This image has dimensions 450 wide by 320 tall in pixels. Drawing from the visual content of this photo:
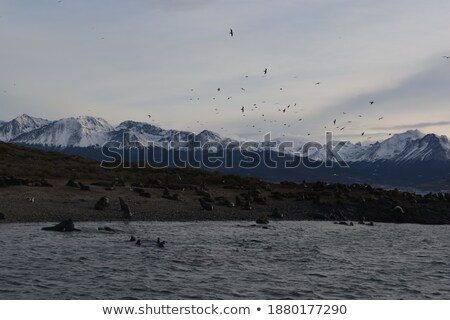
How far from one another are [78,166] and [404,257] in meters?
49.6

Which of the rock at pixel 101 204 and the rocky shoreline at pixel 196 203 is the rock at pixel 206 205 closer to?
the rocky shoreline at pixel 196 203

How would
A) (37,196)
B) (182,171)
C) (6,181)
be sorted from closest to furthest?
(37,196) → (6,181) → (182,171)

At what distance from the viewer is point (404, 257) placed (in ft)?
110

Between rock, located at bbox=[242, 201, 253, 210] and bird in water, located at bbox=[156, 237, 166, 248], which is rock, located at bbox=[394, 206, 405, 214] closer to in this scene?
rock, located at bbox=[242, 201, 253, 210]

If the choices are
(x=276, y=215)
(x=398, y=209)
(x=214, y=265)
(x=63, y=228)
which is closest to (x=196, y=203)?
(x=276, y=215)

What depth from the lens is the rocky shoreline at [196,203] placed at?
147 ft

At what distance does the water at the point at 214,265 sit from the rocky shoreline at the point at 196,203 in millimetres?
4443

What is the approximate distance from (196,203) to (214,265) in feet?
85.7

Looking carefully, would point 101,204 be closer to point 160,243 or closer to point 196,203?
point 196,203

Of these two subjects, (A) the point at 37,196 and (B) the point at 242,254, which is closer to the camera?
(B) the point at 242,254

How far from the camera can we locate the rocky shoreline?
1762 inches

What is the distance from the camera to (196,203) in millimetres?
53844
